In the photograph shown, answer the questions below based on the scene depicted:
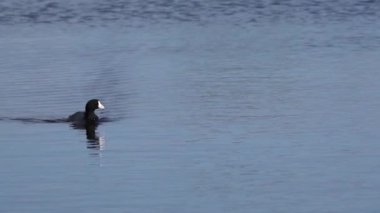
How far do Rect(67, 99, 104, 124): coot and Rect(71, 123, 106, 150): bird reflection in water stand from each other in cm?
13

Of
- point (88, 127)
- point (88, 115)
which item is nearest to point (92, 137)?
point (88, 127)

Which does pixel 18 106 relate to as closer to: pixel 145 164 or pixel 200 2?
pixel 145 164

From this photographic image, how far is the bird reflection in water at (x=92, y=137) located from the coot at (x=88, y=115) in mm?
134

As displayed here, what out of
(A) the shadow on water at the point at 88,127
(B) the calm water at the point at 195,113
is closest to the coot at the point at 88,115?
(A) the shadow on water at the point at 88,127

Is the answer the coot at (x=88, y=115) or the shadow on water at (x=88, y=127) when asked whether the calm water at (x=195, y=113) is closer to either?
the shadow on water at (x=88, y=127)

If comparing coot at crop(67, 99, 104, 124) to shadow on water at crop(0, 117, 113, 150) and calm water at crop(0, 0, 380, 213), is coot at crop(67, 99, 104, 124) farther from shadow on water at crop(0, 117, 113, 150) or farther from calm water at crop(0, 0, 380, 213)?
calm water at crop(0, 0, 380, 213)

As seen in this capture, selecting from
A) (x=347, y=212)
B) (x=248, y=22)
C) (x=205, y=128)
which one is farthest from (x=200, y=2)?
(x=347, y=212)

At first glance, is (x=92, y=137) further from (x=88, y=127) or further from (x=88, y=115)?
(x=88, y=115)

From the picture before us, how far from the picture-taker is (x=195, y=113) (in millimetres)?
24500

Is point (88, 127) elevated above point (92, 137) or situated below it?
below

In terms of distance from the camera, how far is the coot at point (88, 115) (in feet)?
79.5

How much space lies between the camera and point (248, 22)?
139ft

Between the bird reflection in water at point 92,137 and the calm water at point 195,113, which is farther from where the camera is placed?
the bird reflection in water at point 92,137

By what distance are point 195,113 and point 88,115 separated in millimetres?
2001
